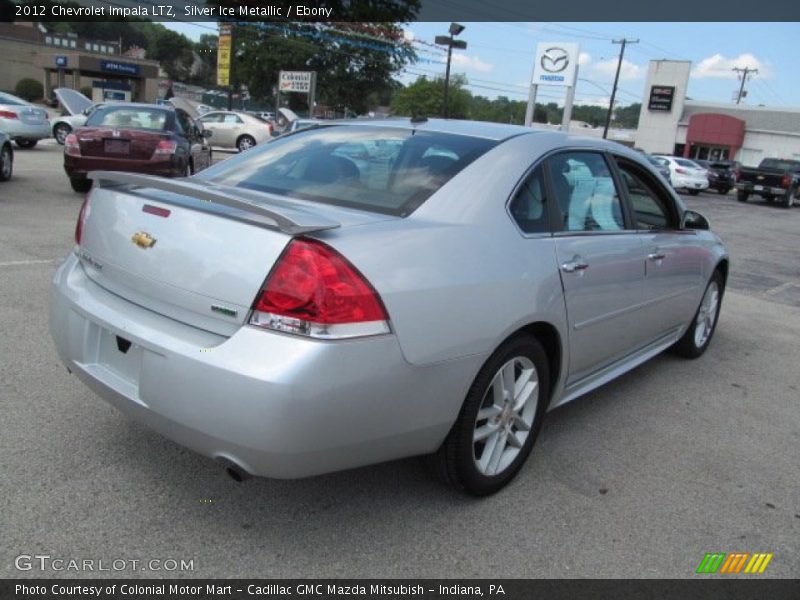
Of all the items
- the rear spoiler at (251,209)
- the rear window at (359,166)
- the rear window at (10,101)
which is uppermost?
the rear window at (359,166)

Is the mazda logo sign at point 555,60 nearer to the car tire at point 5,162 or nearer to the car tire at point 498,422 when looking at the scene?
the car tire at point 5,162

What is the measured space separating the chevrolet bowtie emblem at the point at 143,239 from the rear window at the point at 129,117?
27.8ft

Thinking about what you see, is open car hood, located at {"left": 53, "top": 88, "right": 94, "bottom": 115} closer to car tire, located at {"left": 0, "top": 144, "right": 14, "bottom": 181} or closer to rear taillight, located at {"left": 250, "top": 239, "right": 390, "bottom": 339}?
car tire, located at {"left": 0, "top": 144, "right": 14, "bottom": 181}

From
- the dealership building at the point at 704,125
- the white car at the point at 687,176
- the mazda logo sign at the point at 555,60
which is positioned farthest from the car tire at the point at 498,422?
the dealership building at the point at 704,125

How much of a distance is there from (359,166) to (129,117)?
8.76m

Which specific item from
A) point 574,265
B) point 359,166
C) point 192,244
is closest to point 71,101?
point 359,166

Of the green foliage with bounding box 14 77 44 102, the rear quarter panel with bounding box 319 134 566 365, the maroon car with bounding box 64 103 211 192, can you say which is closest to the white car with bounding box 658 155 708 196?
the maroon car with bounding box 64 103 211 192

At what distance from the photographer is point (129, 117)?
10.7 m

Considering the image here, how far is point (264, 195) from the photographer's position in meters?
2.96

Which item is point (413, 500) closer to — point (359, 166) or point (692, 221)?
point (359, 166)

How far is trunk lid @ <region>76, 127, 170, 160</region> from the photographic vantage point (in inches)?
382

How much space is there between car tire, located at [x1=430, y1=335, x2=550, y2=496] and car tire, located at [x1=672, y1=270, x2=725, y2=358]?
7.73ft

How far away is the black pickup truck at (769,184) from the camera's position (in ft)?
88.3

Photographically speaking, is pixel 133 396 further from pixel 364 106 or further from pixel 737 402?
pixel 364 106
